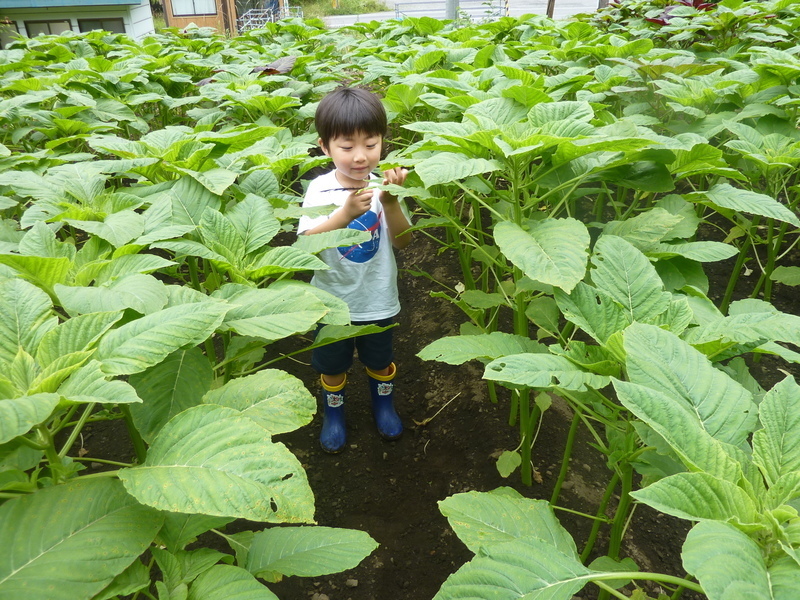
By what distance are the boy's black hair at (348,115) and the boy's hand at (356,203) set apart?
15.2 inches

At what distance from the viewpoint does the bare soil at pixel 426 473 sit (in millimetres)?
1839

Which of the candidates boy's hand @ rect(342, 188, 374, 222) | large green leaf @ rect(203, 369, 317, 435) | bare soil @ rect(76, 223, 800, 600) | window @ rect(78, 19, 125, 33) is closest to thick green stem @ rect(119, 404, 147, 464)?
large green leaf @ rect(203, 369, 317, 435)

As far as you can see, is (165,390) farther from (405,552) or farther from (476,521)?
(405,552)

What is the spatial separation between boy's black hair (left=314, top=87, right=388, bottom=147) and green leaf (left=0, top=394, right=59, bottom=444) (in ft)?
5.53

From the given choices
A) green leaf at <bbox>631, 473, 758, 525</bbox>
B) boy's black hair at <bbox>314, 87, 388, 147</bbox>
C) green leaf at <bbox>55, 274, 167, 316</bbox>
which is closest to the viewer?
green leaf at <bbox>631, 473, 758, 525</bbox>

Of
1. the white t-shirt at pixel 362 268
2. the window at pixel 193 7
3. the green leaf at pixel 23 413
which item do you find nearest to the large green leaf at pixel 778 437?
the green leaf at pixel 23 413

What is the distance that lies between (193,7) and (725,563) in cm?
2237

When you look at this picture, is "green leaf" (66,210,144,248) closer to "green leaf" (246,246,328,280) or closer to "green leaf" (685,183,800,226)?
"green leaf" (246,246,328,280)

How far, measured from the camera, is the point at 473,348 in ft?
3.97

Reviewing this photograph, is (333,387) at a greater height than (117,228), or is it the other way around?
(117,228)

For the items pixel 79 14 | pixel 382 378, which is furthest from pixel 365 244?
pixel 79 14

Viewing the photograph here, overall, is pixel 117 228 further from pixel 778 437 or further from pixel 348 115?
pixel 778 437

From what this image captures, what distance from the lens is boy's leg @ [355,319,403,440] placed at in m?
2.47

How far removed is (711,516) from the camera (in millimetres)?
719
